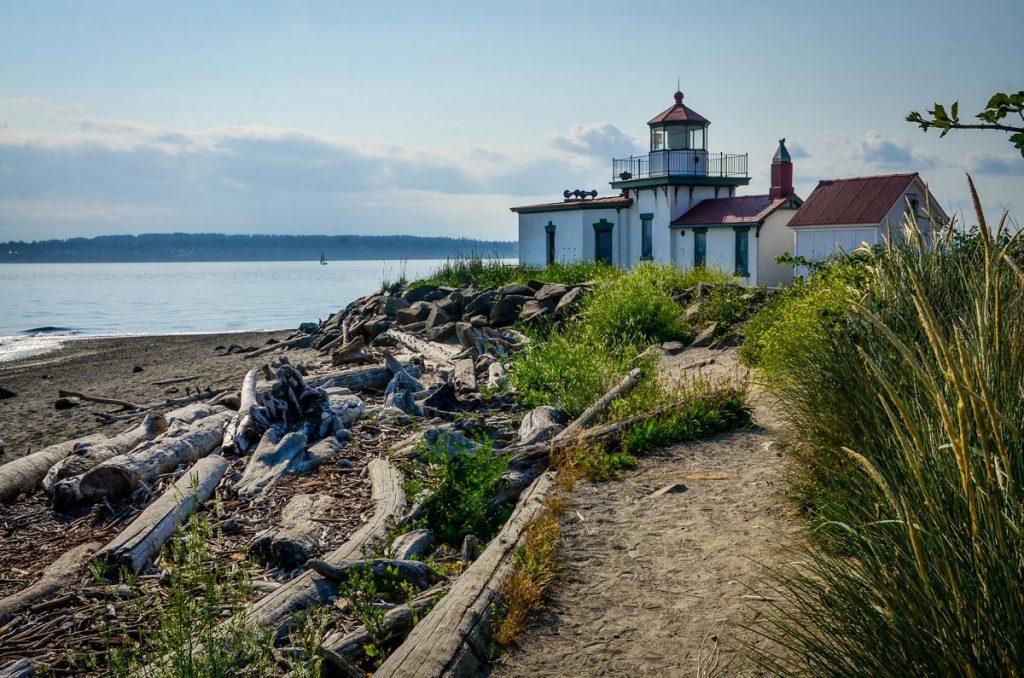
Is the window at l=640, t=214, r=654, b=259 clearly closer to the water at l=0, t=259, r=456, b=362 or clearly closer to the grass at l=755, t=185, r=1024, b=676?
the water at l=0, t=259, r=456, b=362

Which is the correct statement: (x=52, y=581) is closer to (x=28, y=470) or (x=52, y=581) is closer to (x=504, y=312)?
(x=28, y=470)

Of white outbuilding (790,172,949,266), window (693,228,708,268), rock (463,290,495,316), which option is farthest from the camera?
window (693,228,708,268)

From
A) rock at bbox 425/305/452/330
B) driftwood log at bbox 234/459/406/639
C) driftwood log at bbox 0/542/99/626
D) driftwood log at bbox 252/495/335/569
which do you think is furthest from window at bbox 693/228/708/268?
driftwood log at bbox 0/542/99/626

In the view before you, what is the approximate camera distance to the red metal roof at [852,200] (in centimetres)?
2834

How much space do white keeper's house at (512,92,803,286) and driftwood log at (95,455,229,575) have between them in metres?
24.8

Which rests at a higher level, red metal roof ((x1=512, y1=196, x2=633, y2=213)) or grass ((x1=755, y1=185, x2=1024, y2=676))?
red metal roof ((x1=512, y1=196, x2=633, y2=213))

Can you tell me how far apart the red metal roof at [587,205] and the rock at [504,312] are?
1920 centimetres

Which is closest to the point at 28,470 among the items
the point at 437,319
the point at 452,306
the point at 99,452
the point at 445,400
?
the point at 99,452

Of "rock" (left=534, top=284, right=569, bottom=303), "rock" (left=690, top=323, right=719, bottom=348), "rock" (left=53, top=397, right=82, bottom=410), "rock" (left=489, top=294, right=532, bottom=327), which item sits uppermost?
"rock" (left=534, top=284, right=569, bottom=303)

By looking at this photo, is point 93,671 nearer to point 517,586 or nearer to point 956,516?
point 517,586

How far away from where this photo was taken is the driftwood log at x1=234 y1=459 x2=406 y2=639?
4840mm

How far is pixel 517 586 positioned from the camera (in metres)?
4.73

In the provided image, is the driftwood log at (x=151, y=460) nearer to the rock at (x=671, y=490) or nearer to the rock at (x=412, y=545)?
Answer: the rock at (x=412, y=545)

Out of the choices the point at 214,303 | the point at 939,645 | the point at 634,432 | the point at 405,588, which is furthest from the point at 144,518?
the point at 214,303
